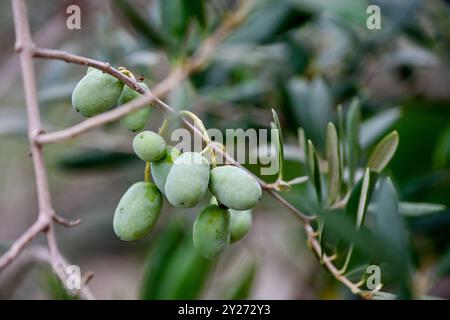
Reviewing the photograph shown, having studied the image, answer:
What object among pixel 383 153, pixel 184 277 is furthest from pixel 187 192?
pixel 184 277

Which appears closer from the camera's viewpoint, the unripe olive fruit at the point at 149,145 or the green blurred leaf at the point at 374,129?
the unripe olive fruit at the point at 149,145

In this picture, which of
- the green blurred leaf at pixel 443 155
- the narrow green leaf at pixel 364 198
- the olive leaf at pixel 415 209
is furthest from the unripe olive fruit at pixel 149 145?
the green blurred leaf at pixel 443 155

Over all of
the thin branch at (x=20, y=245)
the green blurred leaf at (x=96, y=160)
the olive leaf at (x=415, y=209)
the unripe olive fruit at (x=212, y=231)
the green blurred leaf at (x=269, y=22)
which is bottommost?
the green blurred leaf at (x=96, y=160)

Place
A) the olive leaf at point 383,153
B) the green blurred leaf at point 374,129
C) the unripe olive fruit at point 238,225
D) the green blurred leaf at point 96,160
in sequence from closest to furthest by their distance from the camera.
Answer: the unripe olive fruit at point 238,225 → the olive leaf at point 383,153 → the green blurred leaf at point 374,129 → the green blurred leaf at point 96,160

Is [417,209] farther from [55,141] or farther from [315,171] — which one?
[55,141]

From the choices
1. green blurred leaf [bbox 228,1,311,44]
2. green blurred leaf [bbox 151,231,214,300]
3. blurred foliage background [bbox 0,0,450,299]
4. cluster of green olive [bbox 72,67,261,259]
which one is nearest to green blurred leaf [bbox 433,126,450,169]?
blurred foliage background [bbox 0,0,450,299]

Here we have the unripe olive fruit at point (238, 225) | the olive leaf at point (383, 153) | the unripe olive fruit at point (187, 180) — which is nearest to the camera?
the unripe olive fruit at point (187, 180)

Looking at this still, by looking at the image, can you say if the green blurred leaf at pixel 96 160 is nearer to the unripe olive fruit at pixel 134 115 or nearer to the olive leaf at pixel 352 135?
the olive leaf at pixel 352 135
